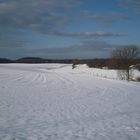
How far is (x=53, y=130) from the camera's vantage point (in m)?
10.0

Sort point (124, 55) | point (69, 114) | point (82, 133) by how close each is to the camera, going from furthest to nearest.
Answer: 1. point (124, 55)
2. point (69, 114)
3. point (82, 133)

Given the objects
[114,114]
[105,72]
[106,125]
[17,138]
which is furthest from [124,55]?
[17,138]

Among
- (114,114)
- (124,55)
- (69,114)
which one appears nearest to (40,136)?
(69,114)

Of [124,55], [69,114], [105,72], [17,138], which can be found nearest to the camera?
[17,138]

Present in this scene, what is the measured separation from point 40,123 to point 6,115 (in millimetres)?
2339

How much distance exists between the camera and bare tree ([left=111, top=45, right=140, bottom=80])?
48875mm

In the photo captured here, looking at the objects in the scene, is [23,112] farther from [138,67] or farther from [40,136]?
[138,67]

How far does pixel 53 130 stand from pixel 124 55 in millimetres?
41708

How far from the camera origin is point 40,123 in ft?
37.0

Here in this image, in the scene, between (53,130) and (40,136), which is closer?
(40,136)

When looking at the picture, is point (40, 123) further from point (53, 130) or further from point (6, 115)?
point (6, 115)

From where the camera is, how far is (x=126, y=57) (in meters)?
49.7

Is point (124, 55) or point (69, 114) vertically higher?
point (124, 55)

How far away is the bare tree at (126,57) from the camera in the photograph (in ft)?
160
